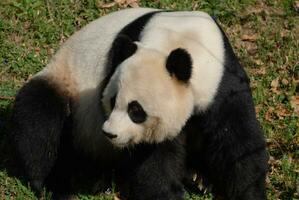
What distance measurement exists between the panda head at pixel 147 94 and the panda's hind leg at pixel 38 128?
0.96 m

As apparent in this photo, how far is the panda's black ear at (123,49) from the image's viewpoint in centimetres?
468

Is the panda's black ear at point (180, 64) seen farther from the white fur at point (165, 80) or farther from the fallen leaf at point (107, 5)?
the fallen leaf at point (107, 5)

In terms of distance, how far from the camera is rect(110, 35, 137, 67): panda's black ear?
4.68m

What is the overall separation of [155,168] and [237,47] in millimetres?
A: 2433

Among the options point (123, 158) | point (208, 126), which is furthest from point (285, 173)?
point (123, 158)

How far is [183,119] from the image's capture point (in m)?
4.72

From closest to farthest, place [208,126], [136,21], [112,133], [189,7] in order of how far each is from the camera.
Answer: [112,133], [208,126], [136,21], [189,7]

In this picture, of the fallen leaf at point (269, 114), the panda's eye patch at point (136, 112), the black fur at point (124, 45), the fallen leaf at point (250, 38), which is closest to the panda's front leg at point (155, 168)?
the panda's eye patch at point (136, 112)

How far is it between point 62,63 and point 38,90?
33 cm

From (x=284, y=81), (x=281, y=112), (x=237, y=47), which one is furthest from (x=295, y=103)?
(x=237, y=47)

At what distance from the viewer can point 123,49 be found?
4762 millimetres

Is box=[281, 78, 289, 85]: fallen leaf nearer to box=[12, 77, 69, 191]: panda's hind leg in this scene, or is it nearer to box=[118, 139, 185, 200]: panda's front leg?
box=[118, 139, 185, 200]: panda's front leg

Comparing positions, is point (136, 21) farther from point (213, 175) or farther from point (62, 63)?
point (213, 175)

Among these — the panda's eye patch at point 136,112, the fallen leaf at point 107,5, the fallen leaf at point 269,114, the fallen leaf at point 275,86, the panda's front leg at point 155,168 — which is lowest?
the fallen leaf at point 269,114
